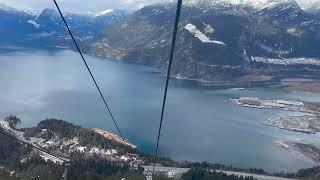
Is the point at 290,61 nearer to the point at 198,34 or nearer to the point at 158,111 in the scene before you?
the point at 198,34

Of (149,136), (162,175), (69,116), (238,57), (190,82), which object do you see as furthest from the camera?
(238,57)

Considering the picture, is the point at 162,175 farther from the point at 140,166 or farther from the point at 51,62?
the point at 51,62

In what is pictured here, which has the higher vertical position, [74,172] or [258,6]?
[258,6]

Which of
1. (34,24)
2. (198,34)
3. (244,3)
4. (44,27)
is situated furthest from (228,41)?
(34,24)

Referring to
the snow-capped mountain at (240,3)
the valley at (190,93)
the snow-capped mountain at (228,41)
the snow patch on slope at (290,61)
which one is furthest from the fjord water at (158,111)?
the snow-capped mountain at (240,3)

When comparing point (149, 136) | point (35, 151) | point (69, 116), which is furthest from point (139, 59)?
point (35, 151)

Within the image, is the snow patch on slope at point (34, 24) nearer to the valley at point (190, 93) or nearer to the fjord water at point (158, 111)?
the valley at point (190, 93)

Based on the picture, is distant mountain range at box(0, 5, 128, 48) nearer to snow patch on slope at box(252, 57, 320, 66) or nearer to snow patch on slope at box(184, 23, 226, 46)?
snow patch on slope at box(184, 23, 226, 46)

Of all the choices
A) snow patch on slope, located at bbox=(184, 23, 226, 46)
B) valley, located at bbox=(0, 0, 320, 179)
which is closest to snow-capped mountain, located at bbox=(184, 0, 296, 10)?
valley, located at bbox=(0, 0, 320, 179)
